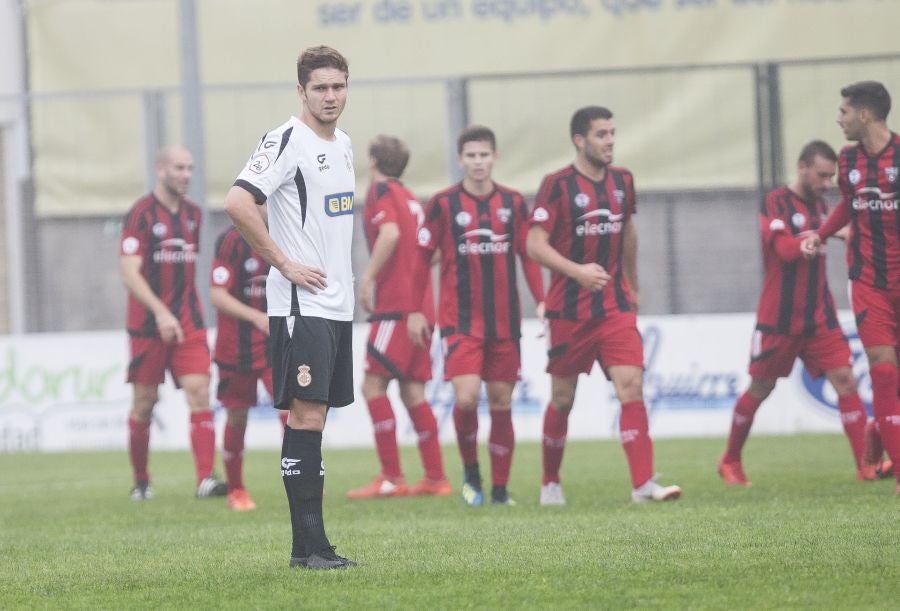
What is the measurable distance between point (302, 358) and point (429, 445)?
13.6 feet

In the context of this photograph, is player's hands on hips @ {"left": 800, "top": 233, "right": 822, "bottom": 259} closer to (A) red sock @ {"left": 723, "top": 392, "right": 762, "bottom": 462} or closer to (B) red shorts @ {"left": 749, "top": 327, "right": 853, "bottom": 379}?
(B) red shorts @ {"left": 749, "top": 327, "right": 853, "bottom": 379}

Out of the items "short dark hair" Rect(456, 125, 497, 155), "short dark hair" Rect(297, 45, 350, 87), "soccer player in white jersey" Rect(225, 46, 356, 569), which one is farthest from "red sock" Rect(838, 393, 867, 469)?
"short dark hair" Rect(297, 45, 350, 87)

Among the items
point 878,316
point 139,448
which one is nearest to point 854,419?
point 878,316

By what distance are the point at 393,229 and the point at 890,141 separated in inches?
129

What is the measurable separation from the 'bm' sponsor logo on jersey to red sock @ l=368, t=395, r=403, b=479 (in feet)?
13.5

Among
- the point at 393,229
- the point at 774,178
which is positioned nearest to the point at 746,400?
the point at 393,229

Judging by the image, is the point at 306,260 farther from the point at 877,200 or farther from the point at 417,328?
the point at 877,200

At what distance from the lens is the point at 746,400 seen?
9930mm

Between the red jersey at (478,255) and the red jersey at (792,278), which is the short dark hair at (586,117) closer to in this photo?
the red jersey at (478,255)

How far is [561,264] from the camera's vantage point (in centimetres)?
862

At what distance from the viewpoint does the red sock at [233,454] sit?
9.76 metres

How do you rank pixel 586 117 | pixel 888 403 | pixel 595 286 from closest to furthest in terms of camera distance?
pixel 888 403 < pixel 595 286 < pixel 586 117

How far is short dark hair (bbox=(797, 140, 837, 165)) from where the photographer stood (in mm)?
9734

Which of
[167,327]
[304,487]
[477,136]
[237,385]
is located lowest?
[304,487]
